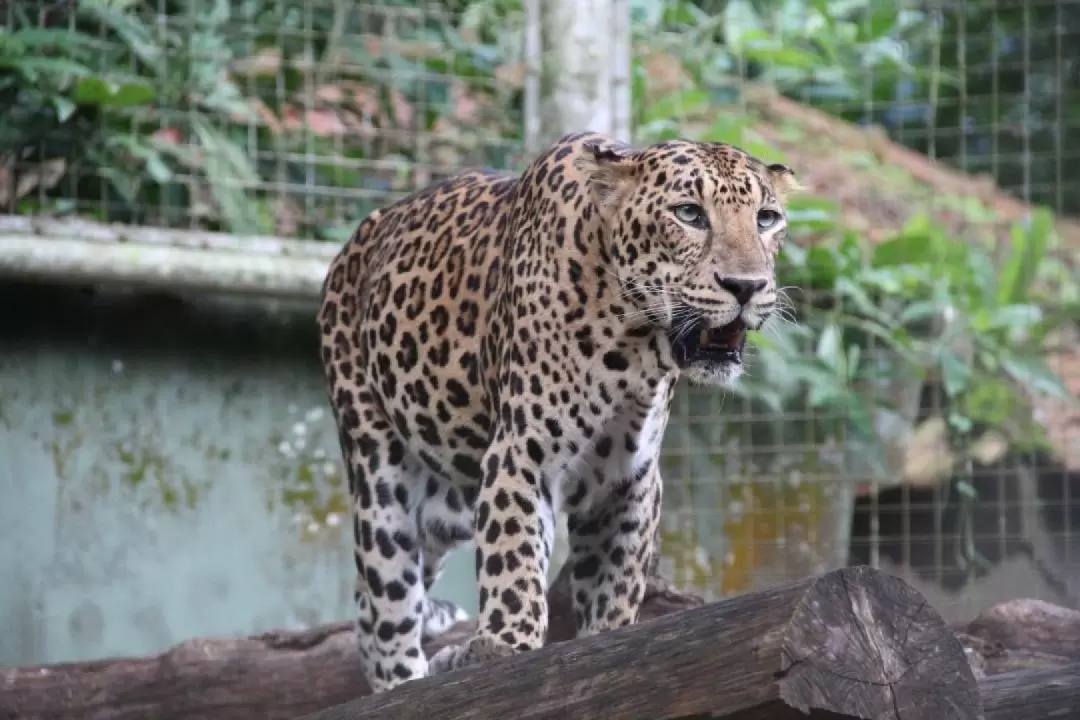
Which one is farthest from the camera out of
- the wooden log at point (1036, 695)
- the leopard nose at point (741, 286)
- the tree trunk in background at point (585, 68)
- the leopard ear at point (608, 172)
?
the tree trunk in background at point (585, 68)

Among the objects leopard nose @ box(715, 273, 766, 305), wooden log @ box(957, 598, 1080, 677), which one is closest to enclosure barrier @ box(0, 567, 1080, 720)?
leopard nose @ box(715, 273, 766, 305)

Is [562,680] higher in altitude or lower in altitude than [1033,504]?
higher

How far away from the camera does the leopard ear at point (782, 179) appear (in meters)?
4.51

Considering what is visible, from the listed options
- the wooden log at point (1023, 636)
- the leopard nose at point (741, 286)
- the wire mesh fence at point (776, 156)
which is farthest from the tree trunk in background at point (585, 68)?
the leopard nose at point (741, 286)

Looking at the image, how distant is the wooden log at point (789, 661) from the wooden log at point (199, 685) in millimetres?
2387

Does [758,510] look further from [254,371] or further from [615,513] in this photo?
[615,513]

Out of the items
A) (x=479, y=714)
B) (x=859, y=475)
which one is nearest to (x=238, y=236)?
(x=859, y=475)

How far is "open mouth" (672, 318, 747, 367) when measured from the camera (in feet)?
13.9

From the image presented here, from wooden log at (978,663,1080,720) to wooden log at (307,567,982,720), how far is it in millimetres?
586

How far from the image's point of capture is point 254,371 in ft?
24.4

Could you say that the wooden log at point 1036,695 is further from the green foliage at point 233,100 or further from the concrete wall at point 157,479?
the green foliage at point 233,100

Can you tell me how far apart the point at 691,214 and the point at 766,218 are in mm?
189

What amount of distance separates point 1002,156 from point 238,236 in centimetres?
327

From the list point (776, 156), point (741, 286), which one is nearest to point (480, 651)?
point (741, 286)
